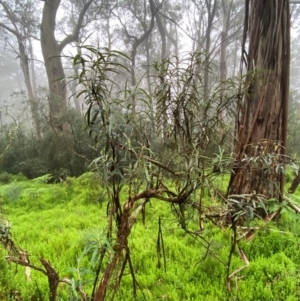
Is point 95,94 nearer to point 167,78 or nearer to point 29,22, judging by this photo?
point 167,78

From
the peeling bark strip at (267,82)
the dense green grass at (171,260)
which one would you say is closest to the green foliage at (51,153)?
the dense green grass at (171,260)

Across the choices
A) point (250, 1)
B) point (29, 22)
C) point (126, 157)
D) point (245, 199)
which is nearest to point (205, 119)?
point (245, 199)

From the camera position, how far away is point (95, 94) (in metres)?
0.86

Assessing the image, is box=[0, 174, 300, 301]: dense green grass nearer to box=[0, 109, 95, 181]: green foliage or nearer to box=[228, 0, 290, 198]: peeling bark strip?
box=[228, 0, 290, 198]: peeling bark strip

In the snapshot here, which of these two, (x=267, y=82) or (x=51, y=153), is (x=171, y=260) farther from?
(x=51, y=153)

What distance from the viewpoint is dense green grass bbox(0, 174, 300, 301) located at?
1498 millimetres

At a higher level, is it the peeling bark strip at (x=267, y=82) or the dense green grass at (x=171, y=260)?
the peeling bark strip at (x=267, y=82)

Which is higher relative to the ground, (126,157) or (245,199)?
(126,157)

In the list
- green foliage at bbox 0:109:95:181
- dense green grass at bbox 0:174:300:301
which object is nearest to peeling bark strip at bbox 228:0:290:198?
dense green grass at bbox 0:174:300:301

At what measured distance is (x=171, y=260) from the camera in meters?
1.88

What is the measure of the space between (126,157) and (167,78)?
0.58 m

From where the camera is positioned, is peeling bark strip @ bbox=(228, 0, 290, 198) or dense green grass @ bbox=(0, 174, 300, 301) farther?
peeling bark strip @ bbox=(228, 0, 290, 198)

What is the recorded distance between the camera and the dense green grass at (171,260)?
1.50 metres

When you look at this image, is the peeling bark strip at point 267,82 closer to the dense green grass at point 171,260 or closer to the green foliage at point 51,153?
the dense green grass at point 171,260
